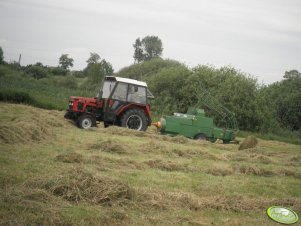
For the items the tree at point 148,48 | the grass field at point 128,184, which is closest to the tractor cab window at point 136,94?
the grass field at point 128,184

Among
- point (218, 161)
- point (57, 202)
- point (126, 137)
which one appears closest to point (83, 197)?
point (57, 202)

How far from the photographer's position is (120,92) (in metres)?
15.1

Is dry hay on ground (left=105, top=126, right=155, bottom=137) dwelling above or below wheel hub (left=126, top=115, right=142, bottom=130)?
below

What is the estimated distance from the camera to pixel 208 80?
97.6ft

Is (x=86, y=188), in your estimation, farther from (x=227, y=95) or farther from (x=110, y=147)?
(x=227, y=95)

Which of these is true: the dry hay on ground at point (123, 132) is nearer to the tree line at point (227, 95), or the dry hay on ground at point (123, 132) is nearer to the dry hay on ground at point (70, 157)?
the dry hay on ground at point (70, 157)

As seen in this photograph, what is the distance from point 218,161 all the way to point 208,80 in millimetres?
19461

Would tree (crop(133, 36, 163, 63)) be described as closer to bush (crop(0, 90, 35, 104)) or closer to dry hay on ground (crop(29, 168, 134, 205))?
bush (crop(0, 90, 35, 104))

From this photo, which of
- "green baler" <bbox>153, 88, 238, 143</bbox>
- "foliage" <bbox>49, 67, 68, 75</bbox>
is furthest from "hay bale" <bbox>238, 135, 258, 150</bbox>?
"foliage" <bbox>49, 67, 68, 75</bbox>

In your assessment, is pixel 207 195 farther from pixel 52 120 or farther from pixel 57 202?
pixel 52 120

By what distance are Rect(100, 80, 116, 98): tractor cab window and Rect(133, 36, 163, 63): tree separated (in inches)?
2241

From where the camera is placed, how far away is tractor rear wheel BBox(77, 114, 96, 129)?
47.7 feet

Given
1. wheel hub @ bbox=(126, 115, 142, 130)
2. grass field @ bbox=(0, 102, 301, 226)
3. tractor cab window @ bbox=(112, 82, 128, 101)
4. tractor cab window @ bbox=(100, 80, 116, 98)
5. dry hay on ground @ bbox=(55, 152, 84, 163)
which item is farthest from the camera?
wheel hub @ bbox=(126, 115, 142, 130)

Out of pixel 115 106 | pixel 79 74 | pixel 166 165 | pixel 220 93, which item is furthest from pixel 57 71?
pixel 166 165
